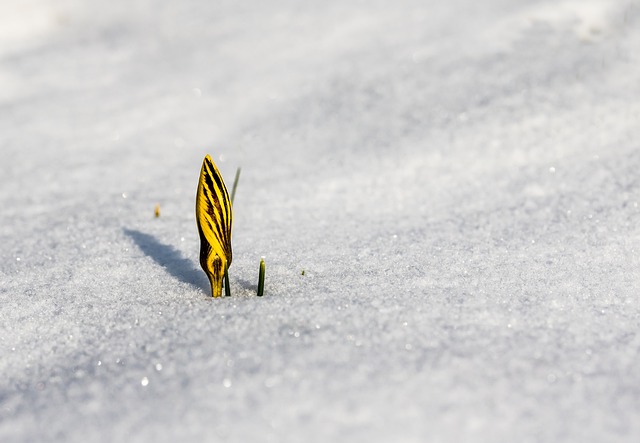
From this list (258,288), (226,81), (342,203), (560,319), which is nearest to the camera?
(560,319)

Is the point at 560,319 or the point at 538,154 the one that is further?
the point at 538,154

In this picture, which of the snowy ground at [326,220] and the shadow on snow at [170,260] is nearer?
the snowy ground at [326,220]

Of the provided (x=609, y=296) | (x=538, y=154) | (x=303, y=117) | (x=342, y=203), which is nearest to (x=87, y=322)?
(x=342, y=203)

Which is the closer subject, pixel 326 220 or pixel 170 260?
pixel 170 260

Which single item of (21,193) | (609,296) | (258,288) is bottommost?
(609,296)

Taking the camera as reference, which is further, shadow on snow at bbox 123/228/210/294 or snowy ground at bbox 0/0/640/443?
shadow on snow at bbox 123/228/210/294

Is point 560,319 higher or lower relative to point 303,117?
lower

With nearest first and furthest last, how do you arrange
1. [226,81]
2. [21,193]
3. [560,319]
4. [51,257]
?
[560,319]
[51,257]
[21,193]
[226,81]

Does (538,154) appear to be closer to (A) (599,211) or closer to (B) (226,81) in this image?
(A) (599,211)
